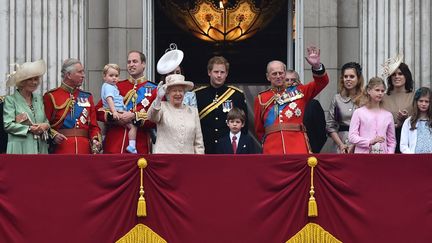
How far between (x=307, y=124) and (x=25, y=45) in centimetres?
404

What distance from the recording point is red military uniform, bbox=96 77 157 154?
15.8 meters

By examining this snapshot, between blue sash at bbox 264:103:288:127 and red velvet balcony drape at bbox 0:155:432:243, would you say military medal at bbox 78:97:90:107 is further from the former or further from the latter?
blue sash at bbox 264:103:288:127

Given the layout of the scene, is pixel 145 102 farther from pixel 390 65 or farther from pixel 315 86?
pixel 390 65

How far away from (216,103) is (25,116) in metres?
2.34

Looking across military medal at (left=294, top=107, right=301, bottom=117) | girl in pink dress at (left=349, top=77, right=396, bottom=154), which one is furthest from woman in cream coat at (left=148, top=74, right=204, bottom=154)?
girl in pink dress at (left=349, top=77, right=396, bottom=154)

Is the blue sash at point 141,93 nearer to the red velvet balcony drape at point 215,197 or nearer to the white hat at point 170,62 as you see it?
the white hat at point 170,62

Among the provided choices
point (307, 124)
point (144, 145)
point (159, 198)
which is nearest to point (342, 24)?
point (307, 124)

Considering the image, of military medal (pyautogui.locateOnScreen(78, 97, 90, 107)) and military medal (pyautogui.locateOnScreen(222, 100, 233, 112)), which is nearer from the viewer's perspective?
military medal (pyautogui.locateOnScreen(78, 97, 90, 107))

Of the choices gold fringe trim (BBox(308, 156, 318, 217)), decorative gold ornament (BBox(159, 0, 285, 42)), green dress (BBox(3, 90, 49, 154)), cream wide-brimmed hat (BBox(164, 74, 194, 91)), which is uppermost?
decorative gold ornament (BBox(159, 0, 285, 42))

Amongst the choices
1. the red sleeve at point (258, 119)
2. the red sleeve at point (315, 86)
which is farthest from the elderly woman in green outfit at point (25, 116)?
the red sleeve at point (315, 86)

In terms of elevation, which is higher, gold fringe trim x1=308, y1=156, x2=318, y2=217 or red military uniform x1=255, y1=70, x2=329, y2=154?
red military uniform x1=255, y1=70, x2=329, y2=154

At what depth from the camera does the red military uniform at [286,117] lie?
51.5 feet

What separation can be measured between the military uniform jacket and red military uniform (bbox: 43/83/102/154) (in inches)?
50.9

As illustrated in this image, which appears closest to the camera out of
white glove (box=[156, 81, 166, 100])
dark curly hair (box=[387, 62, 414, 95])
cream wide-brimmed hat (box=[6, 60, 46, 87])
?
A: white glove (box=[156, 81, 166, 100])
